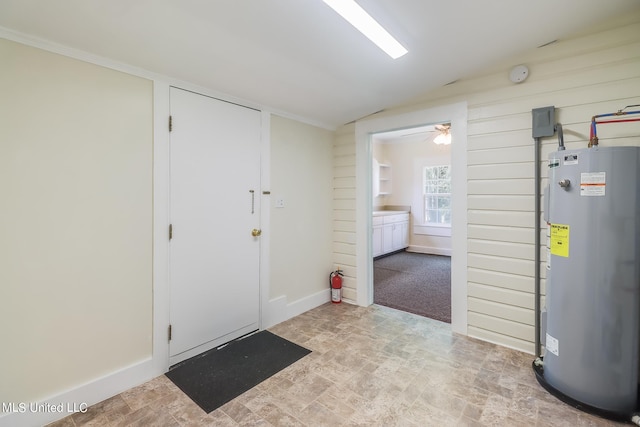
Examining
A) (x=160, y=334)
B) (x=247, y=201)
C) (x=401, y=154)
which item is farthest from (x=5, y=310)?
(x=401, y=154)

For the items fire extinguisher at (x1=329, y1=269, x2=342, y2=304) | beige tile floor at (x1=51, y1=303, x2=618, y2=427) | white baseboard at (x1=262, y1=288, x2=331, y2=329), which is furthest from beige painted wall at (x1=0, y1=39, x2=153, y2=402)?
fire extinguisher at (x1=329, y1=269, x2=342, y2=304)

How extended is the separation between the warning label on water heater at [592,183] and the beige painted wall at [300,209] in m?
2.40

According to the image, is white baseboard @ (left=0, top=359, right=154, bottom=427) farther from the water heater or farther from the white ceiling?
the water heater

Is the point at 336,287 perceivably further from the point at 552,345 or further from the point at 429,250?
the point at 429,250

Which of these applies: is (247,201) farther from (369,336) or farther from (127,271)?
(369,336)

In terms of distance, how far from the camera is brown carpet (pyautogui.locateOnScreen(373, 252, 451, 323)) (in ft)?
11.3

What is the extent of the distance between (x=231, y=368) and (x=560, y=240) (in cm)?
251

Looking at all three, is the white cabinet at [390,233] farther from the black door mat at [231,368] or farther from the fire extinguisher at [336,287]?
the black door mat at [231,368]

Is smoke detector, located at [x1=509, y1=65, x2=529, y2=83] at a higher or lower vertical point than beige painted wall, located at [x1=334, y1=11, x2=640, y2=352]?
higher

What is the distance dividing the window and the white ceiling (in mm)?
4339

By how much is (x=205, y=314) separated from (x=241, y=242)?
0.68 m

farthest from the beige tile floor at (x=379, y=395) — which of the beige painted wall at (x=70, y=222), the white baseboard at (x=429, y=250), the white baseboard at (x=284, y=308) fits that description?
the white baseboard at (x=429, y=250)

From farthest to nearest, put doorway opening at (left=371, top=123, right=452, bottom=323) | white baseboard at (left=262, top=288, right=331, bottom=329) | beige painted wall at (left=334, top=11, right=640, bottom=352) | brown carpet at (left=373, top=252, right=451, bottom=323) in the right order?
doorway opening at (left=371, top=123, right=452, bottom=323)
brown carpet at (left=373, top=252, right=451, bottom=323)
white baseboard at (left=262, top=288, right=331, bottom=329)
beige painted wall at (left=334, top=11, right=640, bottom=352)

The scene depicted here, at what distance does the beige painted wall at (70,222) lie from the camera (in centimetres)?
158
